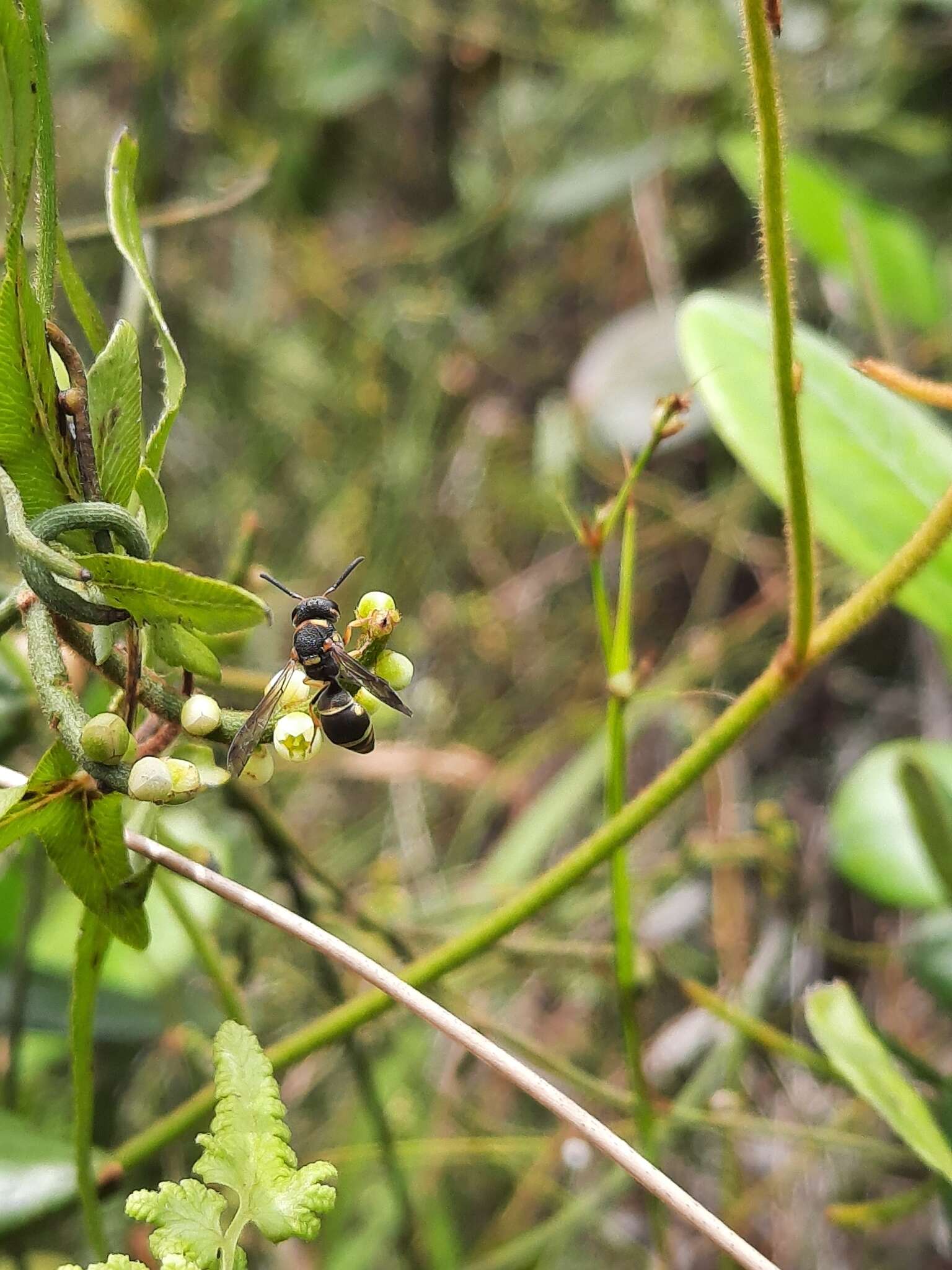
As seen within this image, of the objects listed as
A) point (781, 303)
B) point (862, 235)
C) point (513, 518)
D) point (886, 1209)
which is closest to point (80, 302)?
point (781, 303)

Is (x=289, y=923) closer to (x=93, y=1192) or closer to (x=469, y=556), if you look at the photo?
(x=93, y=1192)

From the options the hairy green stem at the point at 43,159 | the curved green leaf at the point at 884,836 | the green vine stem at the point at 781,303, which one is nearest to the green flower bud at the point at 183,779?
the hairy green stem at the point at 43,159

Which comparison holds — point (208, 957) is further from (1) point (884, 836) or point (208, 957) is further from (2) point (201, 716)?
(1) point (884, 836)

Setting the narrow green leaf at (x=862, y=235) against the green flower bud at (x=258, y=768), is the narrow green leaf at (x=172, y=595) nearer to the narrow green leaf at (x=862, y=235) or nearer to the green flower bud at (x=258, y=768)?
the green flower bud at (x=258, y=768)

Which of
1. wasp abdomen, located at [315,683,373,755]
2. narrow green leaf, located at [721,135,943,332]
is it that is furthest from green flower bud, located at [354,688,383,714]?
narrow green leaf, located at [721,135,943,332]

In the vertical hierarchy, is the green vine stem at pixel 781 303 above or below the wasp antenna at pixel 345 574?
above

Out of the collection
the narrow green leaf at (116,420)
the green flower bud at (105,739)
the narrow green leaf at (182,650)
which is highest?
the narrow green leaf at (116,420)

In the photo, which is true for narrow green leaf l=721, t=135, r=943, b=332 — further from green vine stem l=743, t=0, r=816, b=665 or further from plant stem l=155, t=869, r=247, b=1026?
plant stem l=155, t=869, r=247, b=1026
